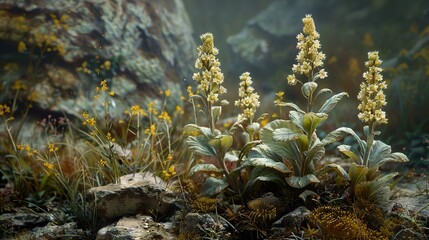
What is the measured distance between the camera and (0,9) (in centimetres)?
566

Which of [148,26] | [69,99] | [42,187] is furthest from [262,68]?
[42,187]

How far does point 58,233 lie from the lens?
3.46 metres

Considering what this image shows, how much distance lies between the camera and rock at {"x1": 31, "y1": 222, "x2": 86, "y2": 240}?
3.43 metres

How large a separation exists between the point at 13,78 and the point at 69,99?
29.3 inches

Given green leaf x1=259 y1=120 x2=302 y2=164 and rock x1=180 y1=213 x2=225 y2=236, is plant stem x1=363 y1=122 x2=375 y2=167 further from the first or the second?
rock x1=180 y1=213 x2=225 y2=236

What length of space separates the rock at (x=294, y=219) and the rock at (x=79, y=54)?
331 cm

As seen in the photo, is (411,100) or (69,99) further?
(411,100)

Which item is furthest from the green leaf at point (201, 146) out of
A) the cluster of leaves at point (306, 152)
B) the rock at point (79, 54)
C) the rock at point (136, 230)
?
the rock at point (79, 54)

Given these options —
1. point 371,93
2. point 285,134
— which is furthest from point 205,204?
point 371,93

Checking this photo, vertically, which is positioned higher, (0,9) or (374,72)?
(0,9)

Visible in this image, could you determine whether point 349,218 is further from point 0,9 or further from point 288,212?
point 0,9

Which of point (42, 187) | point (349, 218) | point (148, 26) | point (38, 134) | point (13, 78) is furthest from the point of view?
point (148, 26)

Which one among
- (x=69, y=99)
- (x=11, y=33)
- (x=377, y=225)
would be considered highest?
(x=11, y=33)

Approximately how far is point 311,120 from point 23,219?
2707 mm
